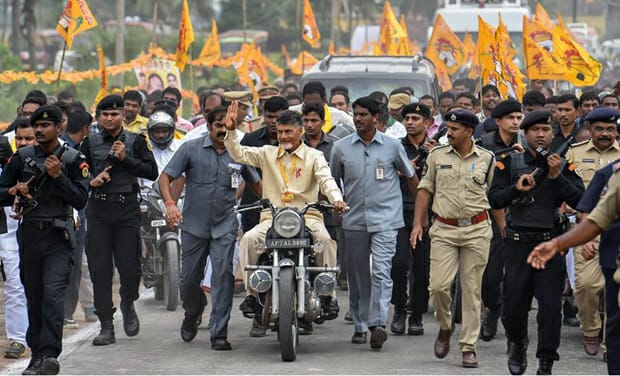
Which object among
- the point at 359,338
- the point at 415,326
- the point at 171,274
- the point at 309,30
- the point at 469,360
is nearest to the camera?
the point at 469,360

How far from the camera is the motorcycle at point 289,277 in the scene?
10305 mm

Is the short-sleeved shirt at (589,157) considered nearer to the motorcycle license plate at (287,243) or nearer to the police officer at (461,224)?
the police officer at (461,224)

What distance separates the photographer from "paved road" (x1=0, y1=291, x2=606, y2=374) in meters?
10.2

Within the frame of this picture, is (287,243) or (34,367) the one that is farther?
(287,243)

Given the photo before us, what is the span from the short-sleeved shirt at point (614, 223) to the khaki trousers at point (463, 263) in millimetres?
2565

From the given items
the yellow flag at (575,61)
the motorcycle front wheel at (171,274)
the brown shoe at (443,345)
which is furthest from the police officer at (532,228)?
the yellow flag at (575,61)

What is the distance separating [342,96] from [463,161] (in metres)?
6.17

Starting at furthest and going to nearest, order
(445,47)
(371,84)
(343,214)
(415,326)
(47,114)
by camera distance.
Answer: (445,47) < (371,84) < (415,326) < (343,214) < (47,114)

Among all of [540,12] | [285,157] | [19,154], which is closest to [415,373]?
[285,157]

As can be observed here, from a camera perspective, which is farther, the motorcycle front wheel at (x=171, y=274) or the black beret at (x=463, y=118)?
the motorcycle front wheel at (x=171, y=274)

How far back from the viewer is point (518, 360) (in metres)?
9.83

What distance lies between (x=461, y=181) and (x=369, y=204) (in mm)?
1177

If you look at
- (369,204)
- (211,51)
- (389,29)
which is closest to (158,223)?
(369,204)

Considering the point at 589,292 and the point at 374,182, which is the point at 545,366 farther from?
the point at 374,182
